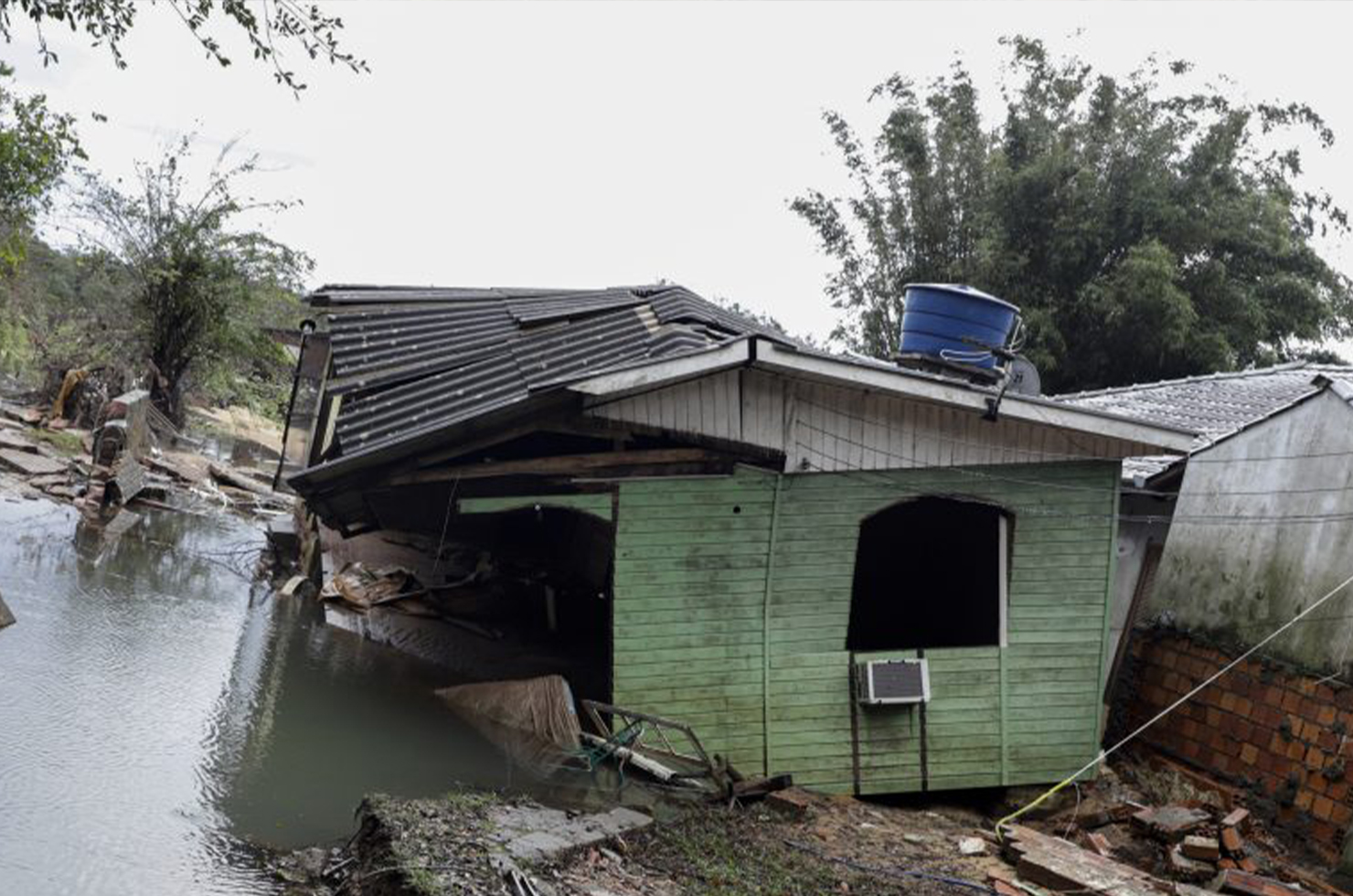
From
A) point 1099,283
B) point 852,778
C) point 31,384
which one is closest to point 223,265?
point 31,384

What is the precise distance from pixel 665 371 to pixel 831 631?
8.53 ft

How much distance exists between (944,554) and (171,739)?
26.9ft

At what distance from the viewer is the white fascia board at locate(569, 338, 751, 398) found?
27.2ft

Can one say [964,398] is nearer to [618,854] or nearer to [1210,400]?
[618,854]

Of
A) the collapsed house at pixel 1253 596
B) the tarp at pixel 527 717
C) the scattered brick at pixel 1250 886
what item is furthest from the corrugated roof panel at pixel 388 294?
the scattered brick at pixel 1250 886

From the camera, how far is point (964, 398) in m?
9.11

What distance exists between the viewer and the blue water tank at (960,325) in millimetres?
11102

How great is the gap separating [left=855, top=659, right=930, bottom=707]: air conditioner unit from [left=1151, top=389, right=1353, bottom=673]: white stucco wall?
3.44m

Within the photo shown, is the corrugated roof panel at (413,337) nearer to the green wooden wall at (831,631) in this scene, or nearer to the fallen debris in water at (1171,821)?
the green wooden wall at (831,631)

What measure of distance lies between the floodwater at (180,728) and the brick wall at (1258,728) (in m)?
6.50

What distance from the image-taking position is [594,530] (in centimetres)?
1162

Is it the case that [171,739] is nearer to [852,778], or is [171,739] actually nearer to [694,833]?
[694,833]

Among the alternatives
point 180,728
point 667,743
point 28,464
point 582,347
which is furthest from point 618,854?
point 28,464

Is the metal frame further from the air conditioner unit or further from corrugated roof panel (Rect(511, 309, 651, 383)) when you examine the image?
corrugated roof panel (Rect(511, 309, 651, 383))
